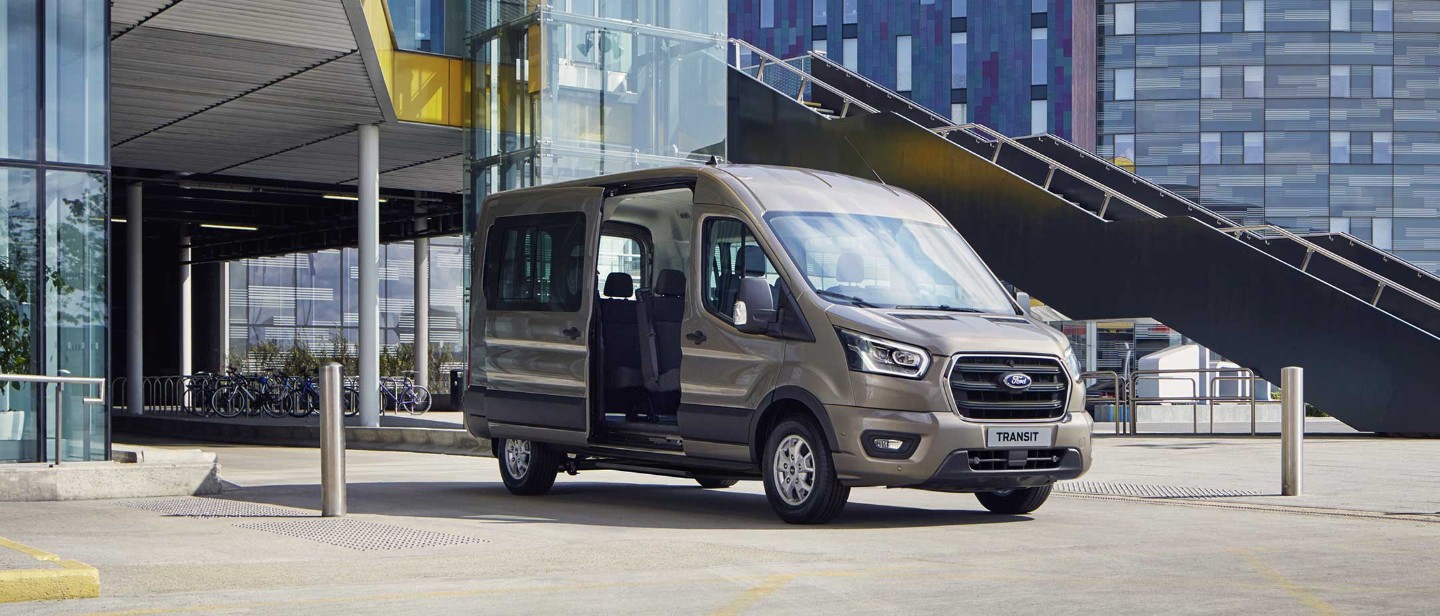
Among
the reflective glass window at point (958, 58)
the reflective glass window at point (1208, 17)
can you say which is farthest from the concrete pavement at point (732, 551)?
the reflective glass window at point (1208, 17)

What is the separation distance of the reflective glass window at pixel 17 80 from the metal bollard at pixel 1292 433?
34.2ft

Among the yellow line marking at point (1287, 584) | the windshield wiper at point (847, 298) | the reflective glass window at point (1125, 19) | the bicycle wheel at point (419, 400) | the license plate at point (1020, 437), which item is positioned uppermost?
the reflective glass window at point (1125, 19)

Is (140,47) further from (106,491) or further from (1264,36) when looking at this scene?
(1264,36)

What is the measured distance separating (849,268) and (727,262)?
2.97 feet

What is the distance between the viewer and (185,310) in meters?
50.8

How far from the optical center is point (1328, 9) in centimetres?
7919

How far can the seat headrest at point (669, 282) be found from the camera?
1256cm

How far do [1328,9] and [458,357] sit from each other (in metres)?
47.3

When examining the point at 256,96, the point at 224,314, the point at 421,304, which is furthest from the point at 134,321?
the point at 224,314

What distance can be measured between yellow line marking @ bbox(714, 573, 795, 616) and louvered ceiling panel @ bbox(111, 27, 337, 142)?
1472 cm

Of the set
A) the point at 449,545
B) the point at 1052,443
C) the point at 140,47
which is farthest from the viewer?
the point at 140,47

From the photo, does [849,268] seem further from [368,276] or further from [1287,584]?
[368,276]

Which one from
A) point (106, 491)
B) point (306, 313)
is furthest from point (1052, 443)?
point (306, 313)

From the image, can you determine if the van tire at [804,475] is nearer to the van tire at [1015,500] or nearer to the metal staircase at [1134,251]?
the van tire at [1015,500]
